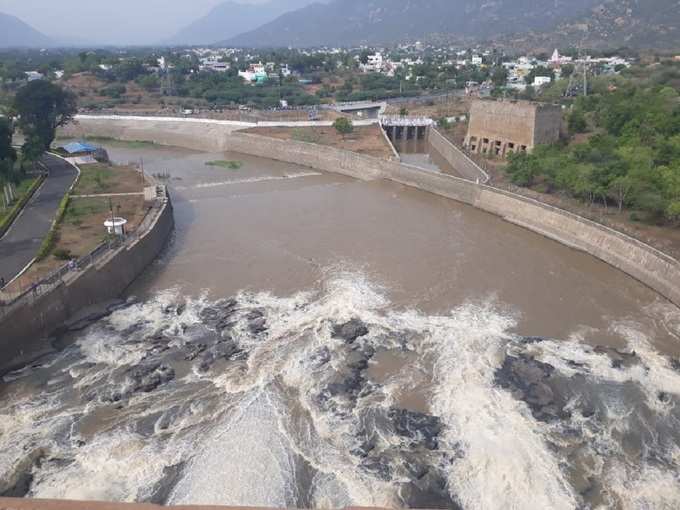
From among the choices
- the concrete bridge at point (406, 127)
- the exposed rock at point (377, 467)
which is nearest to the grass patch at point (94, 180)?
the exposed rock at point (377, 467)

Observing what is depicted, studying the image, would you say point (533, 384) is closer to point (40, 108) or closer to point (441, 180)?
point (441, 180)

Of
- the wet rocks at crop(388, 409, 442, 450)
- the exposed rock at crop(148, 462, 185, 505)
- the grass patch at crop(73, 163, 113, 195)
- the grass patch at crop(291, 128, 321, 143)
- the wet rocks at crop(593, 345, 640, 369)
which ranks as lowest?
the wet rocks at crop(593, 345, 640, 369)

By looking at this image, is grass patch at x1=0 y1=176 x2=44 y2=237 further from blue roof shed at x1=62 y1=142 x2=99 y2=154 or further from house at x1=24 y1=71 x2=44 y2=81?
house at x1=24 y1=71 x2=44 y2=81

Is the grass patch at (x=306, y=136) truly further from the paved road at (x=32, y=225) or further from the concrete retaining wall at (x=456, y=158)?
the paved road at (x=32, y=225)

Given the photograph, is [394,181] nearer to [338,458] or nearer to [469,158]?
[469,158]

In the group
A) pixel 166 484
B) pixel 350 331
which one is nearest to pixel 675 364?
pixel 350 331

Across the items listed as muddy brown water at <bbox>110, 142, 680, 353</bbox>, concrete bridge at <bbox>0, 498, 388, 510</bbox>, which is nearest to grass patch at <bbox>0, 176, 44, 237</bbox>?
muddy brown water at <bbox>110, 142, 680, 353</bbox>
